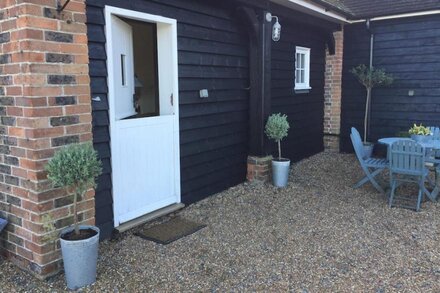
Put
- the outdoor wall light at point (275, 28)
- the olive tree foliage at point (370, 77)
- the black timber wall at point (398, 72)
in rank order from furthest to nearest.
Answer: the olive tree foliage at point (370, 77)
the black timber wall at point (398, 72)
the outdoor wall light at point (275, 28)

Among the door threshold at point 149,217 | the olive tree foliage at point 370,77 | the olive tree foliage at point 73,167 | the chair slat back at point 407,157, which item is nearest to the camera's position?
the olive tree foliage at point 73,167

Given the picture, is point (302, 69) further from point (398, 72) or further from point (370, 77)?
point (398, 72)

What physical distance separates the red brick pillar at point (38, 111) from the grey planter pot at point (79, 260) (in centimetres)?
26

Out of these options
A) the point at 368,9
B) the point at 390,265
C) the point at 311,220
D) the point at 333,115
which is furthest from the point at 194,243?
the point at 368,9

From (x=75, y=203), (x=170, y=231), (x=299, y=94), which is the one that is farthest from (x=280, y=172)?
(x=75, y=203)

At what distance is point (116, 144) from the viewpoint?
12.1 ft

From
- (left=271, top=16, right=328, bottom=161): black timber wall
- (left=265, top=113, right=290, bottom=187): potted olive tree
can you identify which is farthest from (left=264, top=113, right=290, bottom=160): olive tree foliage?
(left=271, top=16, right=328, bottom=161): black timber wall

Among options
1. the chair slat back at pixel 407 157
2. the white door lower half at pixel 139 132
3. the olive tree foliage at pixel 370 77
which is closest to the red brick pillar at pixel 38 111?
the white door lower half at pixel 139 132

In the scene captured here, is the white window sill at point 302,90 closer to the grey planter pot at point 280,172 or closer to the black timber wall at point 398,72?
the black timber wall at point 398,72

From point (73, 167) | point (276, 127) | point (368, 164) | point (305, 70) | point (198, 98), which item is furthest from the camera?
point (305, 70)

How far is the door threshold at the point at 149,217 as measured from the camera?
3.80 metres

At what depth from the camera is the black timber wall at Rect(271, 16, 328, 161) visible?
21.4ft

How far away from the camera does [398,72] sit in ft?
24.4

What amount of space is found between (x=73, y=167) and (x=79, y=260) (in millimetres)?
670
